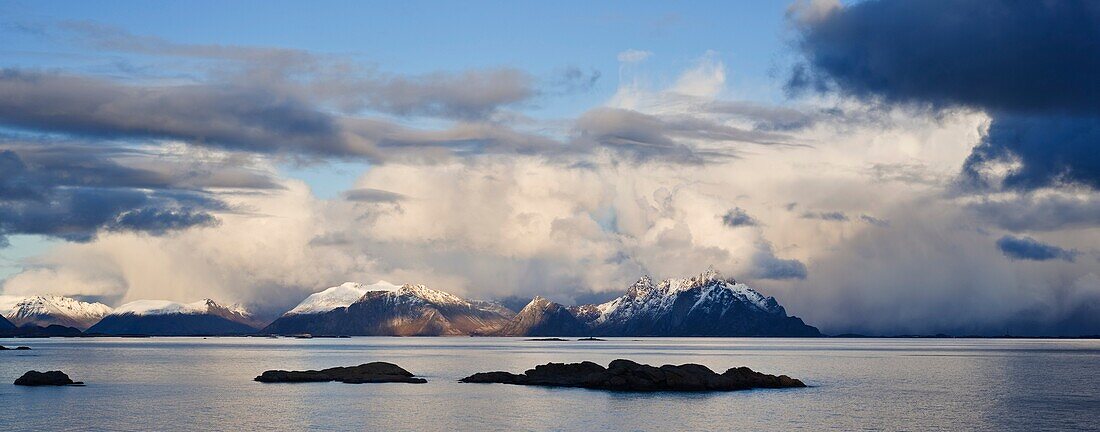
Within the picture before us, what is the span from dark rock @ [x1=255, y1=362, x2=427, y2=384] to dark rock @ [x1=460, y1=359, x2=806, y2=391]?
1099 cm

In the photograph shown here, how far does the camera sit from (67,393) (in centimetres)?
13462

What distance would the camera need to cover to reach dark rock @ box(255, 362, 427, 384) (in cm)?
16200

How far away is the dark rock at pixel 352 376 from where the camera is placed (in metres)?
162

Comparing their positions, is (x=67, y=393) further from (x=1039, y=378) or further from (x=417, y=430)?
(x=1039, y=378)

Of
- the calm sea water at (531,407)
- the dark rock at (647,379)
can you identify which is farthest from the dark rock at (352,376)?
the dark rock at (647,379)

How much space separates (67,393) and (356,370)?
4580cm

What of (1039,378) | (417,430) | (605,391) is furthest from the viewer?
→ (1039,378)

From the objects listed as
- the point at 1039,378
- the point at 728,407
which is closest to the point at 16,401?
the point at 728,407

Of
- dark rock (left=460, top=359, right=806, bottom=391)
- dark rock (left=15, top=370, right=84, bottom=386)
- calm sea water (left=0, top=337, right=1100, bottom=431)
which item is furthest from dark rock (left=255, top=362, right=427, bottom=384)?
dark rock (left=15, top=370, right=84, bottom=386)

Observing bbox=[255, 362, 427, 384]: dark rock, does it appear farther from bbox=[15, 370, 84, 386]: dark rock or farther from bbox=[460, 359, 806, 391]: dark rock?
bbox=[15, 370, 84, 386]: dark rock

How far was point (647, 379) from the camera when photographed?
489 feet

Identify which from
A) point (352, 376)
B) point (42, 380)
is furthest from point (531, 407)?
point (42, 380)

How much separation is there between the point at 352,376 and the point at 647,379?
156 feet

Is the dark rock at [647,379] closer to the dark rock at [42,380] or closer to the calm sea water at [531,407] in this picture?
the calm sea water at [531,407]
